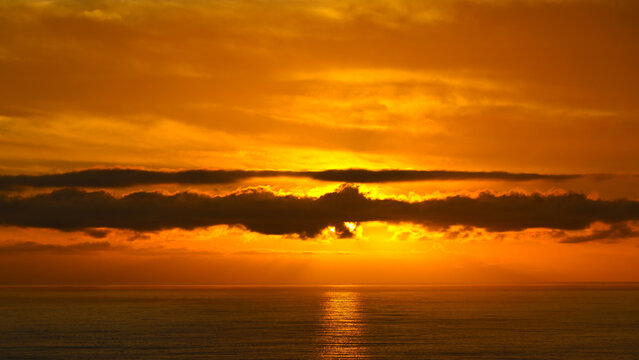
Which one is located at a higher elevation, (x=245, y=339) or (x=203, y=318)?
(x=203, y=318)

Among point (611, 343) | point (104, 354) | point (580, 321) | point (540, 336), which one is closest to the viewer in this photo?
point (104, 354)

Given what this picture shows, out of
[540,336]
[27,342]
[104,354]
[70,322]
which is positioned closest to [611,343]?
[540,336]

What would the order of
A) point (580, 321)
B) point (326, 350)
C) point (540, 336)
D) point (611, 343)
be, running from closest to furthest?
point (326, 350) < point (611, 343) < point (540, 336) < point (580, 321)

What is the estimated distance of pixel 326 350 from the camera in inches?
4114

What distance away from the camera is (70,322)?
493ft

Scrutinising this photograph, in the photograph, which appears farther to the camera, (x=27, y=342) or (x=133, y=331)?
(x=133, y=331)

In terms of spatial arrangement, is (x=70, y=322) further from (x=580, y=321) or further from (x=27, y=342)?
(x=580, y=321)

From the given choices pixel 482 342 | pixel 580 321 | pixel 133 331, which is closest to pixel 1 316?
pixel 133 331

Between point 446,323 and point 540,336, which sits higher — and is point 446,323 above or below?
above

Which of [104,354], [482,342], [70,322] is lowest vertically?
[104,354]

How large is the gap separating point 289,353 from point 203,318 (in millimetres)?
74936

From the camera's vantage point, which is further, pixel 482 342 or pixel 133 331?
pixel 133 331

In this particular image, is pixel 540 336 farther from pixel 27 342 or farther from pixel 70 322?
pixel 70 322

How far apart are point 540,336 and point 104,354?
70391 millimetres
